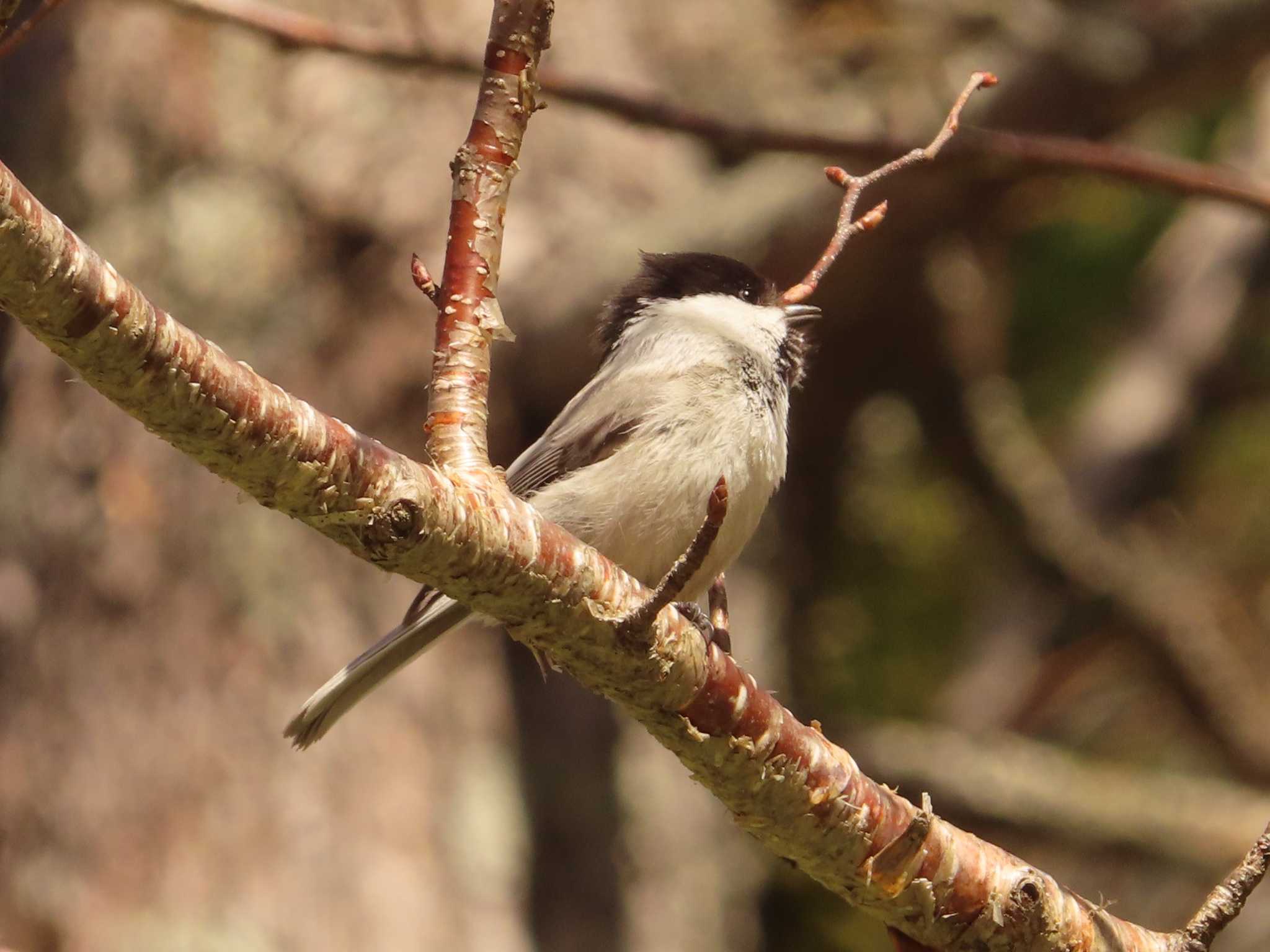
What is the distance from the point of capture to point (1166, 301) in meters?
5.82

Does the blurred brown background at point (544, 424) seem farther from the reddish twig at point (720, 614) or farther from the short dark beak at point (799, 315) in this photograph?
the reddish twig at point (720, 614)

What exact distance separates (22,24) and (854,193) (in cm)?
114

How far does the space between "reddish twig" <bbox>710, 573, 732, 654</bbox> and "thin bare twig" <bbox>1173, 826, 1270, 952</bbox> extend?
29.0 inches

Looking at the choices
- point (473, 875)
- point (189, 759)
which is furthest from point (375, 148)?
point (473, 875)

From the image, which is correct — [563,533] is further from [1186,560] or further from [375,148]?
[1186,560]

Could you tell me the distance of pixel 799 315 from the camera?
120 inches

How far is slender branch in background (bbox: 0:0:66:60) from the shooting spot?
1.36 metres

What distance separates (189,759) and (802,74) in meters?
3.29

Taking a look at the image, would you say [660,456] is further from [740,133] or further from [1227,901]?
[1227,901]

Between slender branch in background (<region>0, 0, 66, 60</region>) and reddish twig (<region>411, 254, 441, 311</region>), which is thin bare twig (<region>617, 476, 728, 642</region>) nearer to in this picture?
reddish twig (<region>411, 254, 441, 311</region>)

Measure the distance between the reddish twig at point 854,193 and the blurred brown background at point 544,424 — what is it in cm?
129

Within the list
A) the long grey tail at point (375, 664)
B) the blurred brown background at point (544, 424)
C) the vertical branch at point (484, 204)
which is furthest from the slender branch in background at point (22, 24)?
the blurred brown background at point (544, 424)

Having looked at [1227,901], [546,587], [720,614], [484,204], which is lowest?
[546,587]

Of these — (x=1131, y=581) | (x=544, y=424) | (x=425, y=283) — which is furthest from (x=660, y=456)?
(x=1131, y=581)
